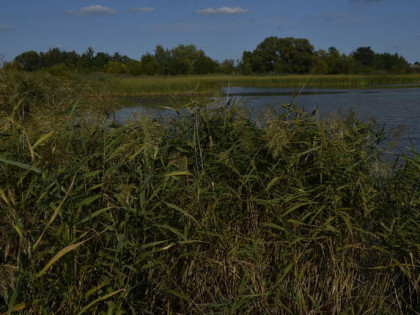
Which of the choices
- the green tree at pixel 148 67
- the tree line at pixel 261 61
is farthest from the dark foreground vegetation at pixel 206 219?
the green tree at pixel 148 67

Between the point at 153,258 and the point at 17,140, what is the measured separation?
3.54ft

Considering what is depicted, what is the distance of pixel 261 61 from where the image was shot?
8144cm

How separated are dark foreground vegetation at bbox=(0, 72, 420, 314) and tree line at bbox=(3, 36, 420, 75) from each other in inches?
1804

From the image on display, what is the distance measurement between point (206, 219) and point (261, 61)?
81085 mm

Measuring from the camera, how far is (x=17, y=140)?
2748 mm

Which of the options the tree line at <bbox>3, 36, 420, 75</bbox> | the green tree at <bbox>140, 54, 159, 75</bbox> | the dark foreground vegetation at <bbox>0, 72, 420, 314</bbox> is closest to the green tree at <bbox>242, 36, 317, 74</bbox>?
the tree line at <bbox>3, 36, 420, 75</bbox>

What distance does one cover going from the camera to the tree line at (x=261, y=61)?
52125 millimetres

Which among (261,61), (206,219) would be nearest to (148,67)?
(261,61)

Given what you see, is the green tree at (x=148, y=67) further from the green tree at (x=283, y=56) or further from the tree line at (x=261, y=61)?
the green tree at (x=283, y=56)

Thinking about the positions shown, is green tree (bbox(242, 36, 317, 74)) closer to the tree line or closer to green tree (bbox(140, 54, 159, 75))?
the tree line

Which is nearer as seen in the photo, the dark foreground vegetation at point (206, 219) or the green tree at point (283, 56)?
the dark foreground vegetation at point (206, 219)

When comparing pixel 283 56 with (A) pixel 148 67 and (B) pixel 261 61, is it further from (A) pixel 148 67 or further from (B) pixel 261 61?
(A) pixel 148 67

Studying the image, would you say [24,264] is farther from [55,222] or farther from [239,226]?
[239,226]

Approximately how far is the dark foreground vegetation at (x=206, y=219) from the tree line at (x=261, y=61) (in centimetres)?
4582
